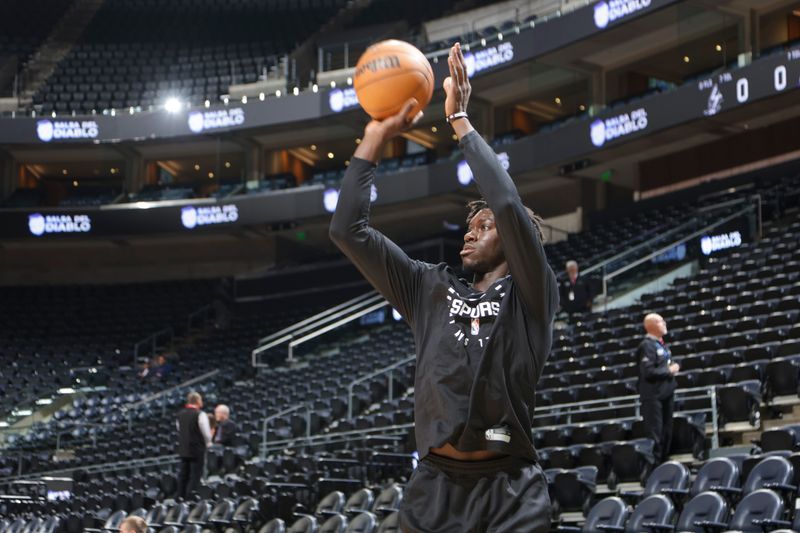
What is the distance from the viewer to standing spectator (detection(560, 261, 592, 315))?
55.9ft

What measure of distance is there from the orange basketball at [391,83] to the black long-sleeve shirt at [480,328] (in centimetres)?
17

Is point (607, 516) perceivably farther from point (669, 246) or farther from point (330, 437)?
point (669, 246)

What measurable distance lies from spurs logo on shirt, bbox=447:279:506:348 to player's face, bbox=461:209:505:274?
11cm

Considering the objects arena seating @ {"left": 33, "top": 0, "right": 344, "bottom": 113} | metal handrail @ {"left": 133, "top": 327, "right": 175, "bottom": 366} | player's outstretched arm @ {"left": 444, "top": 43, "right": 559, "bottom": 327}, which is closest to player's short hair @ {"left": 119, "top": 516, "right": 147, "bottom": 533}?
player's outstretched arm @ {"left": 444, "top": 43, "right": 559, "bottom": 327}

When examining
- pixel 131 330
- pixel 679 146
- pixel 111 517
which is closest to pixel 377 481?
pixel 111 517

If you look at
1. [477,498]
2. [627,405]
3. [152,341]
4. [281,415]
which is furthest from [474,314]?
[152,341]

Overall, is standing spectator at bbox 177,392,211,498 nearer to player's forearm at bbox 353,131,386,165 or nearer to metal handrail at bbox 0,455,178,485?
metal handrail at bbox 0,455,178,485

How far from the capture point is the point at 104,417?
67.3 ft

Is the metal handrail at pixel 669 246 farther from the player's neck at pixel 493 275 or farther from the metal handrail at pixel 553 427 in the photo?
the player's neck at pixel 493 275

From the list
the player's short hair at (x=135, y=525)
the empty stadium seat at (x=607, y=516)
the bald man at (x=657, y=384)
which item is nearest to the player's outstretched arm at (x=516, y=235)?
the empty stadium seat at (x=607, y=516)

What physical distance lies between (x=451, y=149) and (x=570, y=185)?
154 inches

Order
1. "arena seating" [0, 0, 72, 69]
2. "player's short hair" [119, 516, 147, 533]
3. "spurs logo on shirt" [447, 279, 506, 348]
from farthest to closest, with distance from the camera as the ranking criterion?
"arena seating" [0, 0, 72, 69] < "player's short hair" [119, 516, 147, 533] < "spurs logo on shirt" [447, 279, 506, 348]

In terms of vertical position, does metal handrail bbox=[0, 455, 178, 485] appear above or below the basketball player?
below

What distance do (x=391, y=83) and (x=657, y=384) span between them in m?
6.70
